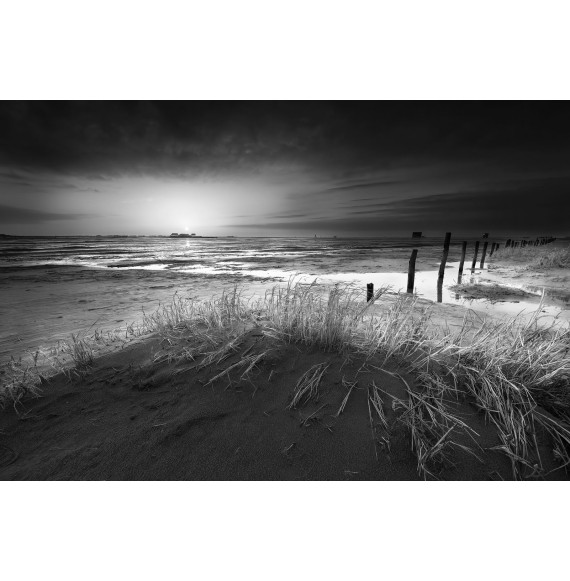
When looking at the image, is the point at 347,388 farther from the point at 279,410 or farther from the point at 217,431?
the point at 217,431

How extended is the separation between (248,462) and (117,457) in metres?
0.98

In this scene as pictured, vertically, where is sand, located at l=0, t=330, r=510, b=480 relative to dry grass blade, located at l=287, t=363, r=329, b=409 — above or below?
below

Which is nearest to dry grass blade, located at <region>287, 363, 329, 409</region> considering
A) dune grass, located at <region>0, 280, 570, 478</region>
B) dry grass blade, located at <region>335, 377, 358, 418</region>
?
dune grass, located at <region>0, 280, 570, 478</region>

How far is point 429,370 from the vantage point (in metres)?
2.70

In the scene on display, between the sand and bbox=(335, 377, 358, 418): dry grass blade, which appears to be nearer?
the sand

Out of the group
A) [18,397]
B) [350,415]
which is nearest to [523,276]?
[350,415]

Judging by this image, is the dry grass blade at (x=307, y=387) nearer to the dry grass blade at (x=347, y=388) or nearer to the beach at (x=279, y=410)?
the beach at (x=279, y=410)

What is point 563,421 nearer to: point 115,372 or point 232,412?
point 232,412

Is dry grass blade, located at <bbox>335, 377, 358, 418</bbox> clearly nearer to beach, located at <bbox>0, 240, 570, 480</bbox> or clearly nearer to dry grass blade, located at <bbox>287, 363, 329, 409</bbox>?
beach, located at <bbox>0, 240, 570, 480</bbox>

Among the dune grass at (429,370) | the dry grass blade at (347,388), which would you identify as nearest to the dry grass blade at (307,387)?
the dune grass at (429,370)

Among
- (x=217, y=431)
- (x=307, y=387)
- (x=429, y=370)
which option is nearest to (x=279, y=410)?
(x=307, y=387)

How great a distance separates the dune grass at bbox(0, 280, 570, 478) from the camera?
2121 millimetres

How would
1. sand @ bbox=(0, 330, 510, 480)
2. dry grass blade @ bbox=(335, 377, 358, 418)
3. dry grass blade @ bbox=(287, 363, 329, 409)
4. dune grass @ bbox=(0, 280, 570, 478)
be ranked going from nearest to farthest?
sand @ bbox=(0, 330, 510, 480) → dune grass @ bbox=(0, 280, 570, 478) → dry grass blade @ bbox=(335, 377, 358, 418) → dry grass blade @ bbox=(287, 363, 329, 409)

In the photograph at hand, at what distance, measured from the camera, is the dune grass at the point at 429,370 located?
83.5 inches
